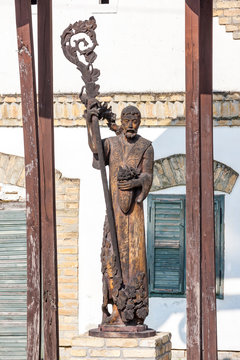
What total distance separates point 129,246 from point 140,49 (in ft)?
13.5

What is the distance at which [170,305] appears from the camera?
14055 mm

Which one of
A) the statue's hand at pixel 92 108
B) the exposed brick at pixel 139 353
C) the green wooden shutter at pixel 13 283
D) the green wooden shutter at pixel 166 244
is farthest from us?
the green wooden shutter at pixel 13 283

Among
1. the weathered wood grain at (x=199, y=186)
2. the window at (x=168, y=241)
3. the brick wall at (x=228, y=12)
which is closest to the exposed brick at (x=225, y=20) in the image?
the brick wall at (x=228, y=12)

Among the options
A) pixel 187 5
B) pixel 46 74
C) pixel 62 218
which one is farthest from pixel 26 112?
pixel 62 218

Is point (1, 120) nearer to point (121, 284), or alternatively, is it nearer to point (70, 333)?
point (70, 333)

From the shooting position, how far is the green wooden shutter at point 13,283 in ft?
47.2

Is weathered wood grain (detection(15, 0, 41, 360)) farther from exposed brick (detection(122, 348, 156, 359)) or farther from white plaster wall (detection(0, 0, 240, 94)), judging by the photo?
white plaster wall (detection(0, 0, 240, 94))

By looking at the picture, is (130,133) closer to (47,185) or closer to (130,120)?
(130,120)

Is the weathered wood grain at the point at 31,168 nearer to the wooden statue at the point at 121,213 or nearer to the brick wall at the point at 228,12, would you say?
the wooden statue at the point at 121,213

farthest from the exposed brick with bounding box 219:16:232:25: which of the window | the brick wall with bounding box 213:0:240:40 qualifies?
the window

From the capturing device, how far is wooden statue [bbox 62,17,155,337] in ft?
35.5

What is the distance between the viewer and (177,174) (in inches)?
557

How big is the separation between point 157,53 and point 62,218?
2172mm

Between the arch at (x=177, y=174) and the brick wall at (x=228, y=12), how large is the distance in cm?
152
